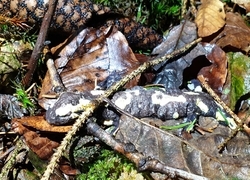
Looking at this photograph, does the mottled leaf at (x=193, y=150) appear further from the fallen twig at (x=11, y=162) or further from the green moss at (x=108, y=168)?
the fallen twig at (x=11, y=162)

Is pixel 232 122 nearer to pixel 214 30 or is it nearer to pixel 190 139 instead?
pixel 190 139

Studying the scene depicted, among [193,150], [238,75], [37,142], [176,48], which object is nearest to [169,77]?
[176,48]

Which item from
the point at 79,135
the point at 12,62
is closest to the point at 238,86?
the point at 79,135

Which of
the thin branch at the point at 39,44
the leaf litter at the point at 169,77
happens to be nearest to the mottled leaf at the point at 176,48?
the leaf litter at the point at 169,77

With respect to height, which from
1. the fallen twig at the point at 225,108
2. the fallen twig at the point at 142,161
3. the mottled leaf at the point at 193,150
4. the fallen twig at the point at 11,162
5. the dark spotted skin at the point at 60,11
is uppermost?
the dark spotted skin at the point at 60,11

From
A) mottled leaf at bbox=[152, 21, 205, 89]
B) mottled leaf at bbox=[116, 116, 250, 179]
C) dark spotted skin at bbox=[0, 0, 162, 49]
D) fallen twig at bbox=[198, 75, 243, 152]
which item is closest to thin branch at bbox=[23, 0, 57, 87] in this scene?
dark spotted skin at bbox=[0, 0, 162, 49]
